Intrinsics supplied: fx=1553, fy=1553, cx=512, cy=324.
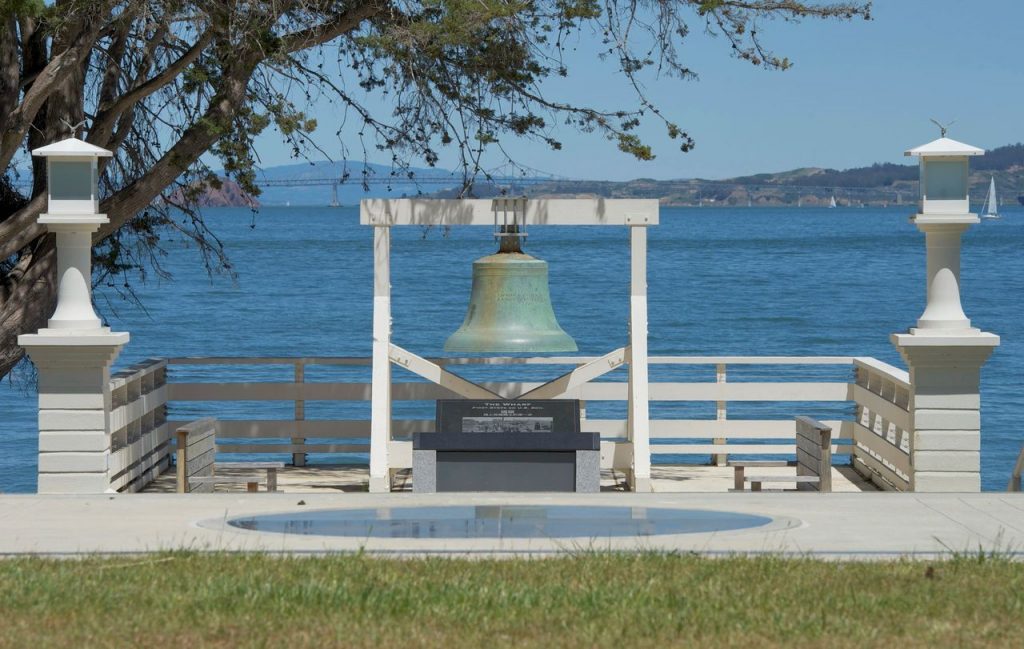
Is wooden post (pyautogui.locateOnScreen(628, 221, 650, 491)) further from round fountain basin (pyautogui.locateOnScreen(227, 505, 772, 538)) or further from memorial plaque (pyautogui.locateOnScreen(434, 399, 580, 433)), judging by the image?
round fountain basin (pyautogui.locateOnScreen(227, 505, 772, 538))

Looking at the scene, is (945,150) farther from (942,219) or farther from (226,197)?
(226,197)

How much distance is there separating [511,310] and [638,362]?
1062 millimetres

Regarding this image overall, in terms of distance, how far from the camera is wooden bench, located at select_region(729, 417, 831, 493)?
10562mm

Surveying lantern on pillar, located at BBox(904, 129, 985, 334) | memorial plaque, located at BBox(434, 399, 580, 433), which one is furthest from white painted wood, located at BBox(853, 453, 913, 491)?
memorial plaque, located at BBox(434, 399, 580, 433)

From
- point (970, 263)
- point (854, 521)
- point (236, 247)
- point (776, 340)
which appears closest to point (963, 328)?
point (854, 521)

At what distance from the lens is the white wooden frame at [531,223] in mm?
11297

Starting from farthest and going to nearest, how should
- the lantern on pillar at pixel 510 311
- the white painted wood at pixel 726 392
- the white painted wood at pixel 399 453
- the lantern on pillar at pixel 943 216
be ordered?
the white painted wood at pixel 726 392 < the white painted wood at pixel 399 453 < the lantern on pillar at pixel 510 311 < the lantern on pillar at pixel 943 216

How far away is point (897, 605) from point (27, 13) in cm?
774

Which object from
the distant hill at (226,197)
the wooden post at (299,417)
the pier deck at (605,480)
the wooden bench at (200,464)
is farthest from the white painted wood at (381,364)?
the distant hill at (226,197)

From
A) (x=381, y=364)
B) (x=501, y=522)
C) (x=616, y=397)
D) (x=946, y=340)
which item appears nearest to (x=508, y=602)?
(x=501, y=522)

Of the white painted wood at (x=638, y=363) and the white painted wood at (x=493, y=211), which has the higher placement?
the white painted wood at (x=493, y=211)

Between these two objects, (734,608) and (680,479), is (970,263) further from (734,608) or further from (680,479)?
(734,608)

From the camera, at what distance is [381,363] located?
11484 millimetres

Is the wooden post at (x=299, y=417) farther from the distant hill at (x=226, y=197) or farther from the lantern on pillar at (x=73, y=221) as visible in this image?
the lantern on pillar at (x=73, y=221)
